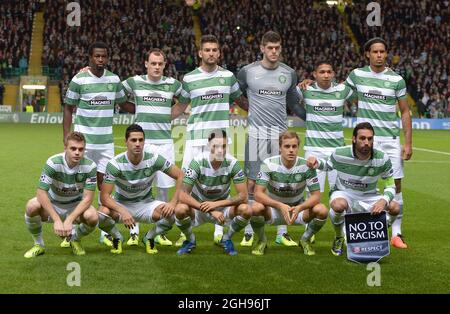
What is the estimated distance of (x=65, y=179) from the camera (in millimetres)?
A: 6867


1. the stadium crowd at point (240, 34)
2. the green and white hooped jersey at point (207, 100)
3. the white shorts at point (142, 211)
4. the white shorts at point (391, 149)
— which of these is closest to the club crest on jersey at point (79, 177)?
the white shorts at point (142, 211)

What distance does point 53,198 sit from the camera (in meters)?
6.99

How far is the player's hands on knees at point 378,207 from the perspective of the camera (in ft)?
22.0

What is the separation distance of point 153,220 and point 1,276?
5.53 ft

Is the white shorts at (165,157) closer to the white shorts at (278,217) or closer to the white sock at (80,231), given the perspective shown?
the white sock at (80,231)

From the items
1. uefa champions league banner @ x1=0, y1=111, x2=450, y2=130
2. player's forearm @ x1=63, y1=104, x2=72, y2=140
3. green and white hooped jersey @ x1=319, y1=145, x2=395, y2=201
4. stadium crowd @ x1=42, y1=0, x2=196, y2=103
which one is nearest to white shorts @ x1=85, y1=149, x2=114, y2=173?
player's forearm @ x1=63, y1=104, x2=72, y2=140

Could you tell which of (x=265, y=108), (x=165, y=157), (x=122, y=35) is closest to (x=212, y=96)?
(x=265, y=108)

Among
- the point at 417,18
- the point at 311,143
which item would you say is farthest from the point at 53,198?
the point at 417,18

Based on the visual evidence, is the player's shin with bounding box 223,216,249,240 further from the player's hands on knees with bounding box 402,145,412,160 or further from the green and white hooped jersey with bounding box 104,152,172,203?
the player's hands on knees with bounding box 402,145,412,160

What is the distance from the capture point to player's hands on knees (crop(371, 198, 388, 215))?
22.0 ft

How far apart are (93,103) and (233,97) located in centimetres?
160

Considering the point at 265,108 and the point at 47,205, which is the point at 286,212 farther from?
the point at 47,205

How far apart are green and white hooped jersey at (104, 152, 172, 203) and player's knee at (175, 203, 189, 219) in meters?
0.45

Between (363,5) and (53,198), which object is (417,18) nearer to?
(363,5)
